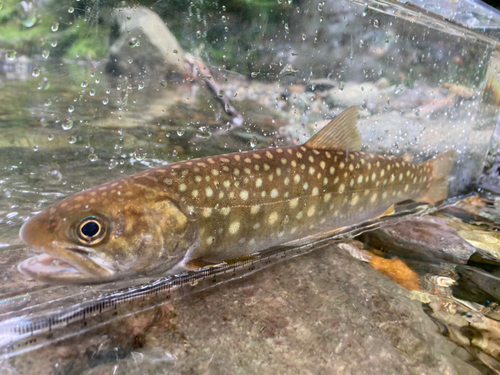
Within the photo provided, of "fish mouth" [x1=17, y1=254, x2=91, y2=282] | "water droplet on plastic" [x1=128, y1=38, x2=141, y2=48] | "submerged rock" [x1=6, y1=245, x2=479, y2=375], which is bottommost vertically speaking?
"submerged rock" [x1=6, y1=245, x2=479, y2=375]

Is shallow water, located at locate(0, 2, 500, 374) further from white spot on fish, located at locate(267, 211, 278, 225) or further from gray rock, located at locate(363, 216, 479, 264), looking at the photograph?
white spot on fish, located at locate(267, 211, 278, 225)

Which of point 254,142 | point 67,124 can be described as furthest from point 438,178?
point 67,124

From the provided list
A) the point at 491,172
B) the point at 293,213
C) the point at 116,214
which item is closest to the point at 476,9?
the point at 491,172

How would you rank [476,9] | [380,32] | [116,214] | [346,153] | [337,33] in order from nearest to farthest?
[116,214]
[346,153]
[337,33]
[380,32]
[476,9]

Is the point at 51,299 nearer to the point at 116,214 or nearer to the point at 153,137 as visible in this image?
the point at 116,214

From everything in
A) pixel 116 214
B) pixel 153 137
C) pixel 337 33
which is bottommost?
pixel 116 214

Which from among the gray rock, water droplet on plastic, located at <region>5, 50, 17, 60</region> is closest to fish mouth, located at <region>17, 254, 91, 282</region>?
water droplet on plastic, located at <region>5, 50, 17, 60</region>

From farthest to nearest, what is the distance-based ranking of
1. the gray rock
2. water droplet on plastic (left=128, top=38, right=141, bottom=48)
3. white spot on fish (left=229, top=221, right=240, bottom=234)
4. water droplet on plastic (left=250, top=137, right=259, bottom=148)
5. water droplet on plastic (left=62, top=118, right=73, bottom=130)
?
water droplet on plastic (left=250, top=137, right=259, bottom=148) → the gray rock → water droplet on plastic (left=128, top=38, right=141, bottom=48) → water droplet on plastic (left=62, top=118, right=73, bottom=130) → white spot on fish (left=229, top=221, right=240, bottom=234)

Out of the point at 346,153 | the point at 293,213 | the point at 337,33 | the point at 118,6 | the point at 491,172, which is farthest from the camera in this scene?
the point at 491,172
